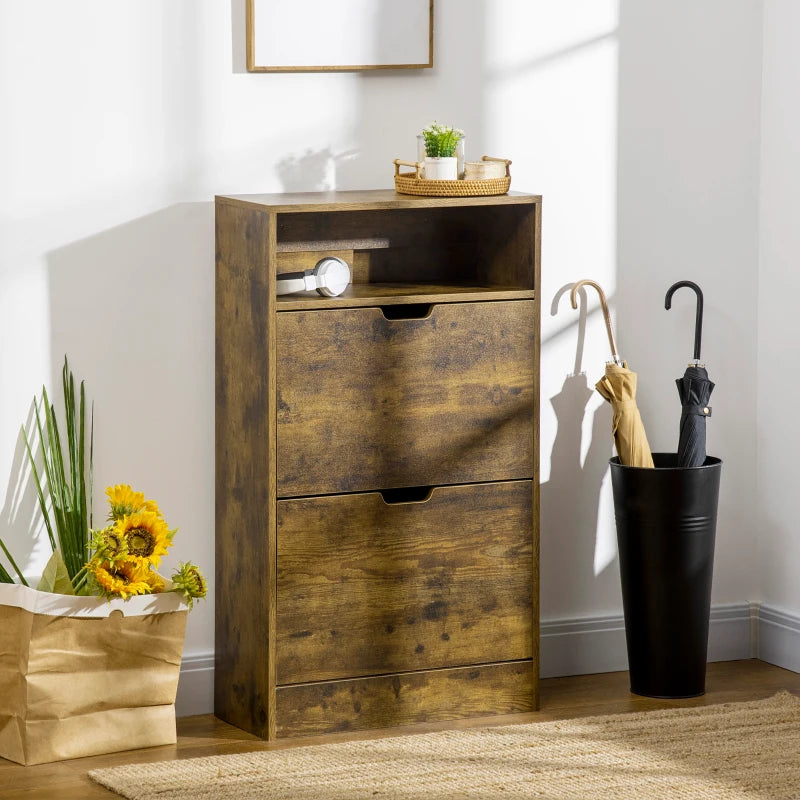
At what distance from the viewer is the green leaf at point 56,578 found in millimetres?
2980

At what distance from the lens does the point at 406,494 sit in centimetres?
324

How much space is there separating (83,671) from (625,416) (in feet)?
4.31

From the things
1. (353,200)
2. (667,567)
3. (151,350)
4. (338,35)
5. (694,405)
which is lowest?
(667,567)

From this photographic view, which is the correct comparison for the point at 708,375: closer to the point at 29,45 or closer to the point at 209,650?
the point at 209,650

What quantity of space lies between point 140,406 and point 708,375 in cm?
139

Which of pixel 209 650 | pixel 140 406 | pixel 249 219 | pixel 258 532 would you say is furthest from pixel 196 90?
pixel 209 650

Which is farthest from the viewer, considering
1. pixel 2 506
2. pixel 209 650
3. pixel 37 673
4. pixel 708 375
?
pixel 708 375

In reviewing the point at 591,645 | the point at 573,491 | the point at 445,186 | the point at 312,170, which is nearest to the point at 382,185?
the point at 312,170

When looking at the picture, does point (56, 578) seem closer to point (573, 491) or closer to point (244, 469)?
point (244, 469)

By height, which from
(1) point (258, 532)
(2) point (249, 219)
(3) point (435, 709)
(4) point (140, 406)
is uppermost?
(2) point (249, 219)

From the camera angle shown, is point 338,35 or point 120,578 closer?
point 120,578

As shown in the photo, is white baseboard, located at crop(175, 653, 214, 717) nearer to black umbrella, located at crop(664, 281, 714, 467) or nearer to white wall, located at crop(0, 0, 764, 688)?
white wall, located at crop(0, 0, 764, 688)

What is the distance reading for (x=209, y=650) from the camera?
3.30m

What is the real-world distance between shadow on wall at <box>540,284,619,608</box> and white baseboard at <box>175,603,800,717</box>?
8 centimetres
